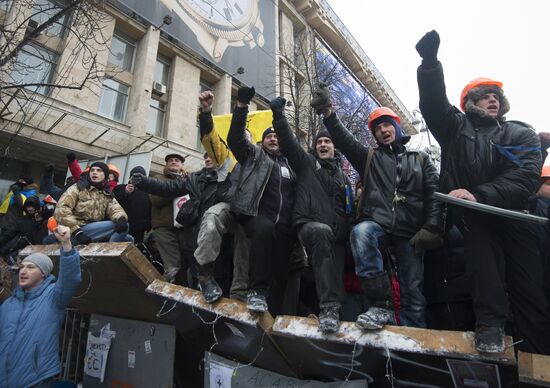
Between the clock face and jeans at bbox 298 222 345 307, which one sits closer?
jeans at bbox 298 222 345 307

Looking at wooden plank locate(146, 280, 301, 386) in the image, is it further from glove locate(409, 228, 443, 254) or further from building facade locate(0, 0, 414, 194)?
building facade locate(0, 0, 414, 194)

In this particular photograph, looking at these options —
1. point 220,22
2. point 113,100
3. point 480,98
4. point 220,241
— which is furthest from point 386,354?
point 220,22

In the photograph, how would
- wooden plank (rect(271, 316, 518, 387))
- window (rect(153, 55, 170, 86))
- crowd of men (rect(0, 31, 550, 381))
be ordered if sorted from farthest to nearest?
window (rect(153, 55, 170, 86)) → crowd of men (rect(0, 31, 550, 381)) → wooden plank (rect(271, 316, 518, 387))

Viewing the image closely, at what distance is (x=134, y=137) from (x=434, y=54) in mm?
14919

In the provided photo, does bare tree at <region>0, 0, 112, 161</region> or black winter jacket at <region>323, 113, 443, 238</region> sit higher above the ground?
bare tree at <region>0, 0, 112, 161</region>

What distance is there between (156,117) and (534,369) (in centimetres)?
1784

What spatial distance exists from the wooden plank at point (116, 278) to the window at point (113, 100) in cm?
1226

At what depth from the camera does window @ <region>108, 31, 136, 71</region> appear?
52.5 ft

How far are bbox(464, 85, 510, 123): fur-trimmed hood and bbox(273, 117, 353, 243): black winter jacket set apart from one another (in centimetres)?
126

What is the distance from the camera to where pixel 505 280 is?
2229 mm

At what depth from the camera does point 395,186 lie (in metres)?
2.90

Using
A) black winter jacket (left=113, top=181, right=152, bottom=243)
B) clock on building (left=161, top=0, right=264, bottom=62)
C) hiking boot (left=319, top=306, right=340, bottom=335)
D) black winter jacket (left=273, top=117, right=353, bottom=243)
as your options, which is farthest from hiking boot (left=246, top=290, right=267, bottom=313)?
clock on building (left=161, top=0, right=264, bottom=62)

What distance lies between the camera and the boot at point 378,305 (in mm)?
2238

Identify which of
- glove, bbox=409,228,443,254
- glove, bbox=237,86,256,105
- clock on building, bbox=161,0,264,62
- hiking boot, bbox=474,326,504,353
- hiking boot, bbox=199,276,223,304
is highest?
clock on building, bbox=161,0,264,62
